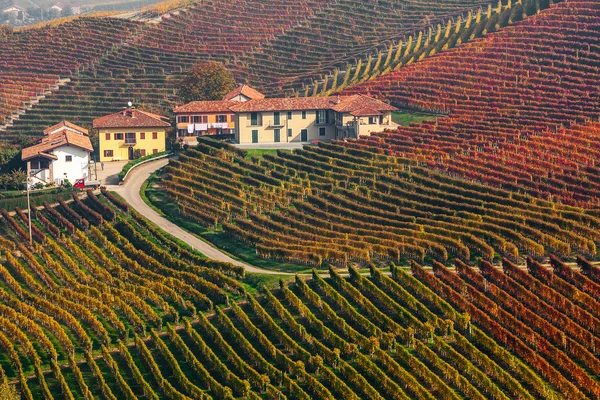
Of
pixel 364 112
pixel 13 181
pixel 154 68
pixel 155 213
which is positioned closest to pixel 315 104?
pixel 364 112

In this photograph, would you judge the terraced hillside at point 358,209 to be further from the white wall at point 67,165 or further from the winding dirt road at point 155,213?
the white wall at point 67,165

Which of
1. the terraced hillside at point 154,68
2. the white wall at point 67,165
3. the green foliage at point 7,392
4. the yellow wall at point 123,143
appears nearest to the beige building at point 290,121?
the yellow wall at point 123,143

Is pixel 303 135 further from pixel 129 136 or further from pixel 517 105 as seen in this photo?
pixel 517 105

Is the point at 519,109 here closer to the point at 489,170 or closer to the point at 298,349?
the point at 489,170

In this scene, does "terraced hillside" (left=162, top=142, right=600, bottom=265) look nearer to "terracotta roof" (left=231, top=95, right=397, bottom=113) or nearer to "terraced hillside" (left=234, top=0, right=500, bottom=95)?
"terracotta roof" (left=231, top=95, right=397, bottom=113)

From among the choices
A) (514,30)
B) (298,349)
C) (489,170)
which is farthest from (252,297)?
(514,30)

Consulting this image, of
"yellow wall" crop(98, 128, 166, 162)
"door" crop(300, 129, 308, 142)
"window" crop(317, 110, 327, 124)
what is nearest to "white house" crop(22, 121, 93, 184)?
"yellow wall" crop(98, 128, 166, 162)
